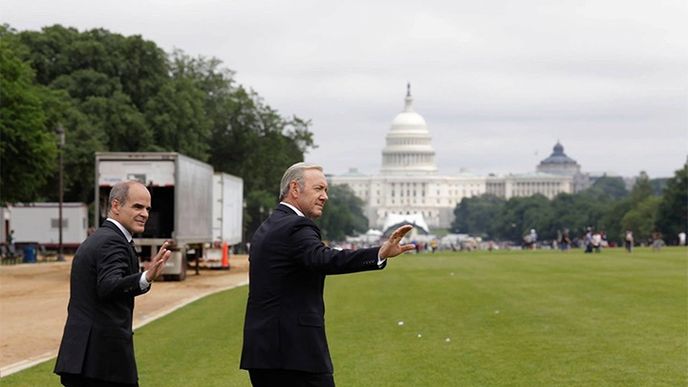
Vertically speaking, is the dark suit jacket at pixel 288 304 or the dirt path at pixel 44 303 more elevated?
the dark suit jacket at pixel 288 304

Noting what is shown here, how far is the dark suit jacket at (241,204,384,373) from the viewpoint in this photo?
31.4 ft

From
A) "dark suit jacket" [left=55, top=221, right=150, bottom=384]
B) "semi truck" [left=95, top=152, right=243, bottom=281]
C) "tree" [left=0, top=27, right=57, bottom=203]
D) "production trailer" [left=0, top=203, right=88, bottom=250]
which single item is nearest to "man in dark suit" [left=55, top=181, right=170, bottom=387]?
"dark suit jacket" [left=55, top=221, right=150, bottom=384]

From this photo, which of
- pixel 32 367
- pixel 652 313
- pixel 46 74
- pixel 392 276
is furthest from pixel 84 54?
pixel 32 367

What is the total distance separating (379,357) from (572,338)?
3.69 m

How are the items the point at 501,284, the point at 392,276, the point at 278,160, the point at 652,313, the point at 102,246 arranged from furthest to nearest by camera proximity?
the point at 278,160 < the point at 392,276 < the point at 501,284 < the point at 652,313 < the point at 102,246

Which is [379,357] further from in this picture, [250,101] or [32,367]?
[250,101]

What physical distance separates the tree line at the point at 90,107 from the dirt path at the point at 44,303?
5.33 meters

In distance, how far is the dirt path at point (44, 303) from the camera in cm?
2323

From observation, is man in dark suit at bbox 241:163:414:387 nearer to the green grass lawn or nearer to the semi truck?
the green grass lawn

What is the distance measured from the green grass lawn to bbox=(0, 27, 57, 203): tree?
2124cm

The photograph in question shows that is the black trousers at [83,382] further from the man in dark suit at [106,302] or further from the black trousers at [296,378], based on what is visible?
the black trousers at [296,378]

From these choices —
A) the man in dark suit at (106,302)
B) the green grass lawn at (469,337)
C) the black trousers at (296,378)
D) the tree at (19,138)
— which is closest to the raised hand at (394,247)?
the black trousers at (296,378)

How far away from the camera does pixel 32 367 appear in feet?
65.4

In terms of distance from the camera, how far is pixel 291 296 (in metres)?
9.67
